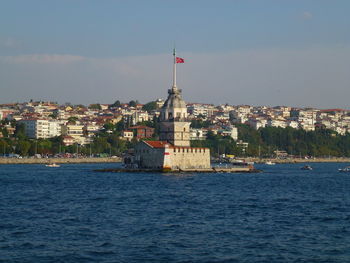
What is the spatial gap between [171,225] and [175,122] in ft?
150

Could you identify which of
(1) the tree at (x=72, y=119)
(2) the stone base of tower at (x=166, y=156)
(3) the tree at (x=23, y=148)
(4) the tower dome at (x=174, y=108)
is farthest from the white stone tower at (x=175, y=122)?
(1) the tree at (x=72, y=119)

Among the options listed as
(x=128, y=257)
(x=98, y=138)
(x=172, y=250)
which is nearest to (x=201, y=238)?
(x=172, y=250)

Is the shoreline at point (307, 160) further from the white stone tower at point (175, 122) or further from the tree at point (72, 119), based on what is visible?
the white stone tower at point (175, 122)

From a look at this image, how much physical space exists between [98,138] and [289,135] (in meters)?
57.1

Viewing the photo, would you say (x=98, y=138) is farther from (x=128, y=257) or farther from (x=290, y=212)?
(x=128, y=257)

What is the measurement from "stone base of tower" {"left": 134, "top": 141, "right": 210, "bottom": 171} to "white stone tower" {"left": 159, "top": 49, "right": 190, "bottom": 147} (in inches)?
Result: 53.5

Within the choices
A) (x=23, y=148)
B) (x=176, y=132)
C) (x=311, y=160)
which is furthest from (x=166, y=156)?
(x=311, y=160)

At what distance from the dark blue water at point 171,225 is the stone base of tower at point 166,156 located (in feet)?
67.4

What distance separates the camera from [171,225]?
32438 millimetres

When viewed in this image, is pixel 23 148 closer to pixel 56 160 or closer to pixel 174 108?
pixel 56 160

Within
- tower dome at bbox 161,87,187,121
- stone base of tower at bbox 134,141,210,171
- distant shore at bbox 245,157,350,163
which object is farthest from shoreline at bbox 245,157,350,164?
stone base of tower at bbox 134,141,210,171

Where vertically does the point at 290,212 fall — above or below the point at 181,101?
below

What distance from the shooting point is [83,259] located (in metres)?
24.7

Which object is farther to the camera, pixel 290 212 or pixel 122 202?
pixel 122 202
